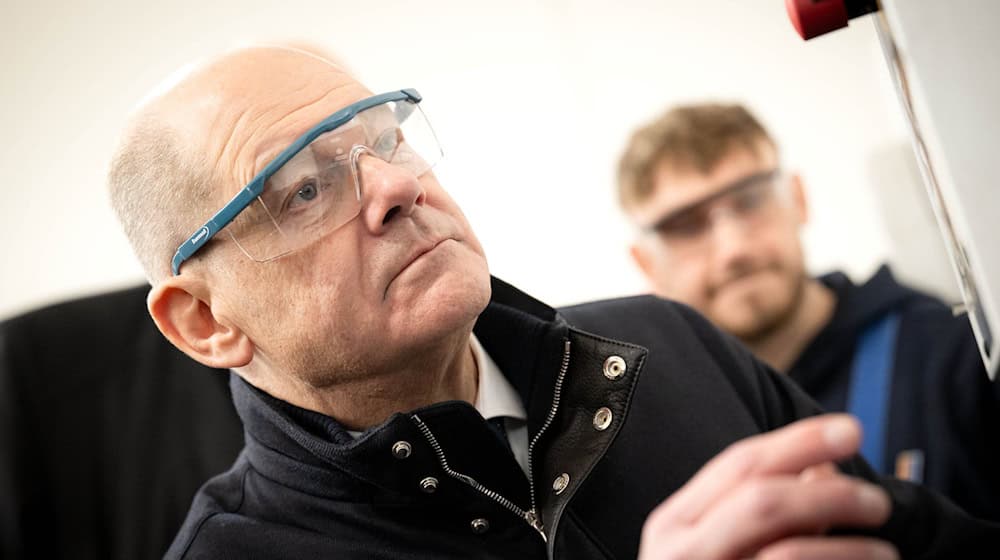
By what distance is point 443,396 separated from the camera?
46.4 inches

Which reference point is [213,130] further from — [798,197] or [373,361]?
[798,197]

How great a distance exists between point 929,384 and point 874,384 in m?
0.12

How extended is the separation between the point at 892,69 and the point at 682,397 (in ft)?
1.71

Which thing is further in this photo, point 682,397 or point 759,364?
point 759,364

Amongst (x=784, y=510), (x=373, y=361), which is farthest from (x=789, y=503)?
(x=373, y=361)

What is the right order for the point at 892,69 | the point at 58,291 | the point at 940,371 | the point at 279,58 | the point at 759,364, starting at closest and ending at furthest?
the point at 892,69 → the point at 279,58 → the point at 759,364 → the point at 940,371 → the point at 58,291

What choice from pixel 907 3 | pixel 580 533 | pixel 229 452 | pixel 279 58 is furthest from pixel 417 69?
pixel 907 3

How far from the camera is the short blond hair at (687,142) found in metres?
2.29

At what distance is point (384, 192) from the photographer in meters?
1.09

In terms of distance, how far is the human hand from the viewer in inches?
26.2

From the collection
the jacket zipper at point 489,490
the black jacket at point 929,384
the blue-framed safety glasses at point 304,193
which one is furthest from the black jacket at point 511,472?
the black jacket at point 929,384

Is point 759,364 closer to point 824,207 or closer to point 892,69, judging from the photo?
point 892,69

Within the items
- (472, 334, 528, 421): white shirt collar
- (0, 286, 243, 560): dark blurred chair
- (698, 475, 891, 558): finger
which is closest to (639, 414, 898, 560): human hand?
(698, 475, 891, 558): finger

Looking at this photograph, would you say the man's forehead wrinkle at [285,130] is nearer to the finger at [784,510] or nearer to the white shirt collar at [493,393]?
the white shirt collar at [493,393]
